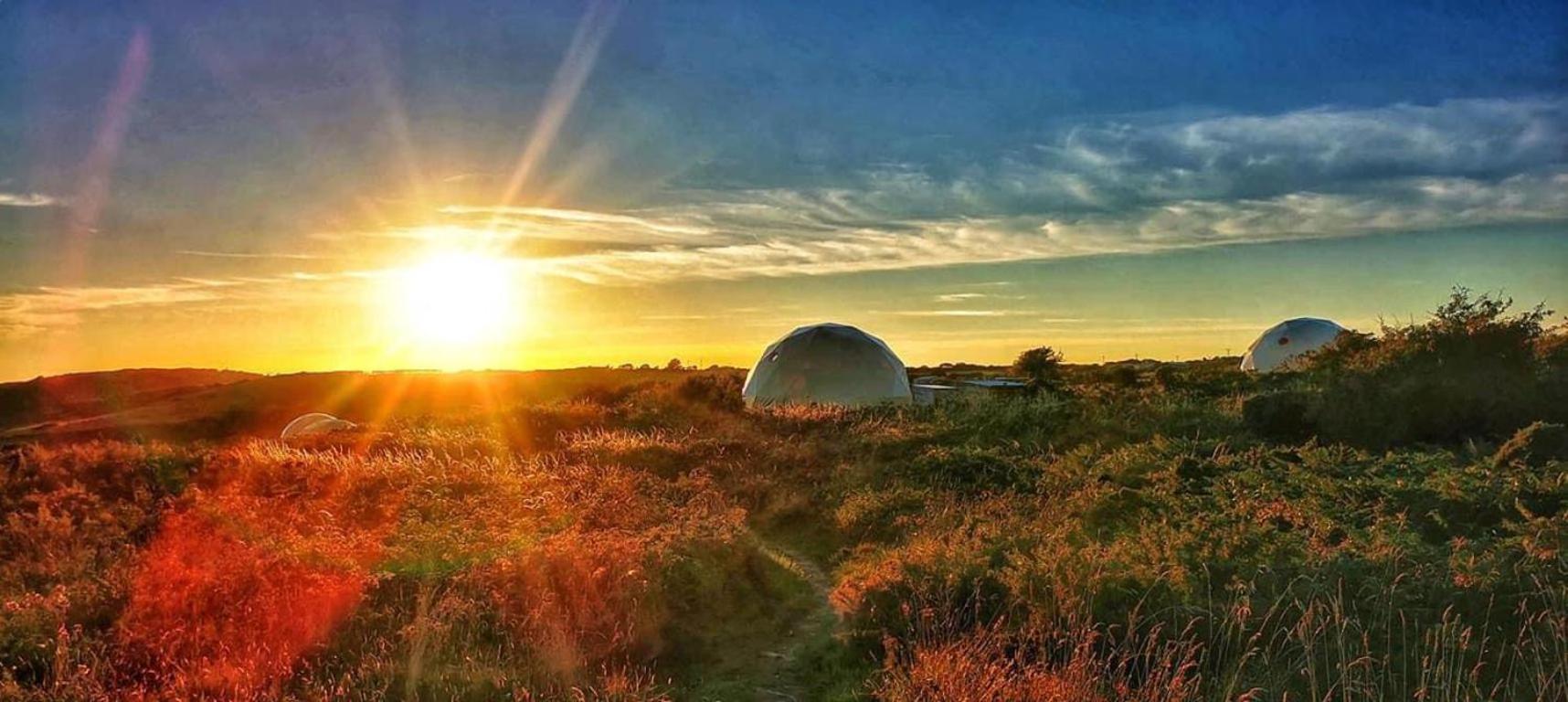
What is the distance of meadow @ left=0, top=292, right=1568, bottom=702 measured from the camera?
22.1 ft

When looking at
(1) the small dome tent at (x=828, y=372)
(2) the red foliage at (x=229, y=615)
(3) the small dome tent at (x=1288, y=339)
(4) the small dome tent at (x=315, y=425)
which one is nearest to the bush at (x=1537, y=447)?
(2) the red foliage at (x=229, y=615)

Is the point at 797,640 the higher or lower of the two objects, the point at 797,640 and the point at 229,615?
the lower

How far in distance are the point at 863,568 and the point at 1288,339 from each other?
4931 cm

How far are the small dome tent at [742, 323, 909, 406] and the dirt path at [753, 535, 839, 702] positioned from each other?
21509 millimetres

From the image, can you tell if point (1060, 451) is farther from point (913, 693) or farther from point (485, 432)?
point (485, 432)

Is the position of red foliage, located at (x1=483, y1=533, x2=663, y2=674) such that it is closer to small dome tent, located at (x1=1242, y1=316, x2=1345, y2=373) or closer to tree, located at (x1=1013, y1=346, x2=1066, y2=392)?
tree, located at (x1=1013, y1=346, x2=1066, y2=392)

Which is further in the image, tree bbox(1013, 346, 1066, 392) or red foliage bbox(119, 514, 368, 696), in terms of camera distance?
tree bbox(1013, 346, 1066, 392)

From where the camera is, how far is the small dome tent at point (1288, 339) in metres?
51.0

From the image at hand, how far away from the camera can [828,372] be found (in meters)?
35.5

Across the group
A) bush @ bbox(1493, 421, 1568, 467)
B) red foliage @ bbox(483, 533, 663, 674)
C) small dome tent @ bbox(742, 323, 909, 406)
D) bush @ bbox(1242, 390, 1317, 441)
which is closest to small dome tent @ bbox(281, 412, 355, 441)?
small dome tent @ bbox(742, 323, 909, 406)

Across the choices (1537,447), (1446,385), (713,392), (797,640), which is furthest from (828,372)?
(797,640)

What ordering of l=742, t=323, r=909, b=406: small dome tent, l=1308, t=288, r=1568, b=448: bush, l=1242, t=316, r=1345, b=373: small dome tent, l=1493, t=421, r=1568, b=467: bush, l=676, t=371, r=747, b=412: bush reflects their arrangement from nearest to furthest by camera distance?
l=1493, t=421, r=1568, b=467: bush < l=1308, t=288, r=1568, b=448: bush < l=676, t=371, r=747, b=412: bush < l=742, t=323, r=909, b=406: small dome tent < l=1242, t=316, r=1345, b=373: small dome tent

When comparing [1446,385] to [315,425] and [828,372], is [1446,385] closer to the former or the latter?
[828,372]

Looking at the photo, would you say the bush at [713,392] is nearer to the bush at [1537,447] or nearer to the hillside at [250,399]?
the hillside at [250,399]
